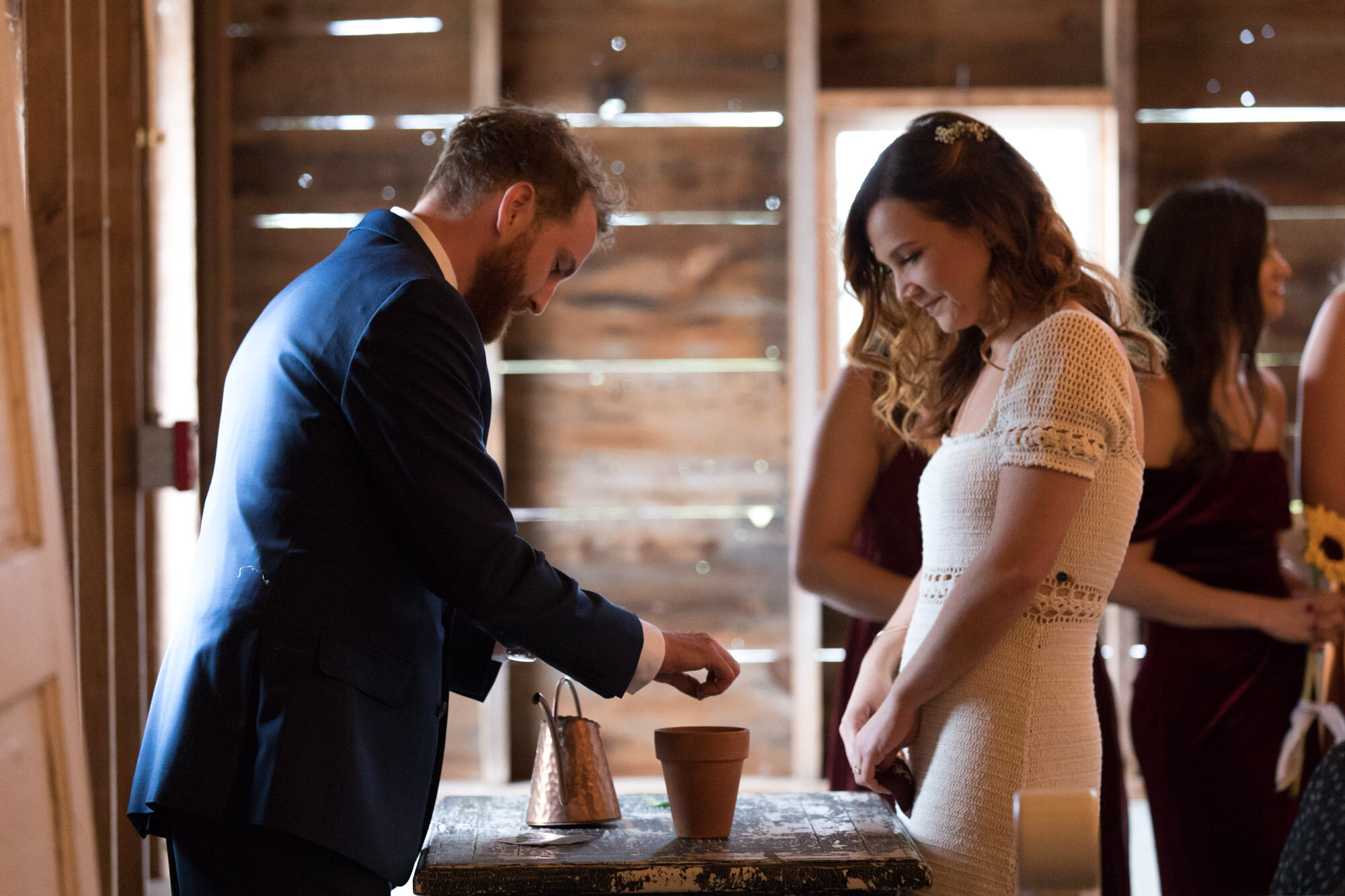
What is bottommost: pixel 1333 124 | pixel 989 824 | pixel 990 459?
pixel 989 824

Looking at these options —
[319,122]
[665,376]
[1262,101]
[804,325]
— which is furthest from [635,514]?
[1262,101]

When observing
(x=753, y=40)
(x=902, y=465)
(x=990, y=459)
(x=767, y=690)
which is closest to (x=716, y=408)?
(x=767, y=690)

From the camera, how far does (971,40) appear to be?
3650 millimetres

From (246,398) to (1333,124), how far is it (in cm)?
342

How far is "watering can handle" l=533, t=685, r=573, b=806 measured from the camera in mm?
1420

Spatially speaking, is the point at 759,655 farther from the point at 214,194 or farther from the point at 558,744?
the point at 558,744

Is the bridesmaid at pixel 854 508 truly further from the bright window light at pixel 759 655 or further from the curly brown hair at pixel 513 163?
the bright window light at pixel 759 655

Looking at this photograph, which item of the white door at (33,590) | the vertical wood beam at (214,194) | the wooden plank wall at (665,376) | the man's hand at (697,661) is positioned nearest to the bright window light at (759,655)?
the wooden plank wall at (665,376)

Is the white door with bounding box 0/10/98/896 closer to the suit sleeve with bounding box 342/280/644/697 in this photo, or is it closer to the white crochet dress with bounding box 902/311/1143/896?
the suit sleeve with bounding box 342/280/644/697

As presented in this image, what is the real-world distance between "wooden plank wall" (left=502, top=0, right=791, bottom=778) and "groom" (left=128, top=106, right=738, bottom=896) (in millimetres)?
2201

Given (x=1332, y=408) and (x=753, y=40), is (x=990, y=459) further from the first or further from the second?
(x=753, y=40)

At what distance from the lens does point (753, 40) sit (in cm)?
363

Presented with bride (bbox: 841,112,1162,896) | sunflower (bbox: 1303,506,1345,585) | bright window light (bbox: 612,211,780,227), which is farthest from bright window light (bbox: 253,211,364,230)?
sunflower (bbox: 1303,506,1345,585)

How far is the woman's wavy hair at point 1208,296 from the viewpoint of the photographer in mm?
2076
